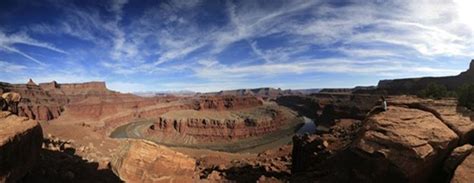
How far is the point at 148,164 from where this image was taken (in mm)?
11516

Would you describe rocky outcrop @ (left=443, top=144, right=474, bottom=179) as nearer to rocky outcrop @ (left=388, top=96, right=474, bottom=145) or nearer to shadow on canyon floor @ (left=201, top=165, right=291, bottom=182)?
rocky outcrop @ (left=388, top=96, right=474, bottom=145)

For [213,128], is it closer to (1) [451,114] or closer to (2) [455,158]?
(1) [451,114]

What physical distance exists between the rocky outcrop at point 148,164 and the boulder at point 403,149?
7404 millimetres

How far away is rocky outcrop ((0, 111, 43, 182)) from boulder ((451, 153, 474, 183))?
1139 cm

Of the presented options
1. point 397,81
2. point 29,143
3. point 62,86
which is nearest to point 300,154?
point 29,143

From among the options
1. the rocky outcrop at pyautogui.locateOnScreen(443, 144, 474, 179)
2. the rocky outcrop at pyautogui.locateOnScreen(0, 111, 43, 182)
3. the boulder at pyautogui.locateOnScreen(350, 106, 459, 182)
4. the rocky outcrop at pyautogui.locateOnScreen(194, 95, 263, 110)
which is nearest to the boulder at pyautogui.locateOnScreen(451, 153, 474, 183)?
the rocky outcrop at pyautogui.locateOnScreen(443, 144, 474, 179)

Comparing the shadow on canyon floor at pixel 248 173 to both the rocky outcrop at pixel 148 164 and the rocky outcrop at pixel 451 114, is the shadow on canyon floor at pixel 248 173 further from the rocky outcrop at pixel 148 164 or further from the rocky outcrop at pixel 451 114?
the rocky outcrop at pixel 451 114

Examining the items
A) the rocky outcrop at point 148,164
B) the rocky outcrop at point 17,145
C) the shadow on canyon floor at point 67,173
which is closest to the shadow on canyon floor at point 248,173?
the rocky outcrop at point 148,164

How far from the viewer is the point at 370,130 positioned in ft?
31.0

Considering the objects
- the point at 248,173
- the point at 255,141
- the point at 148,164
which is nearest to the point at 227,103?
the point at 255,141

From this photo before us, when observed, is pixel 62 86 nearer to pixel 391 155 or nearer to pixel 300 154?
pixel 300 154

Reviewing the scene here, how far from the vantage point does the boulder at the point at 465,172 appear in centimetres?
677

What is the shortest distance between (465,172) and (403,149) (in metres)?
1.53

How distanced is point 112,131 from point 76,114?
1535 centimetres
